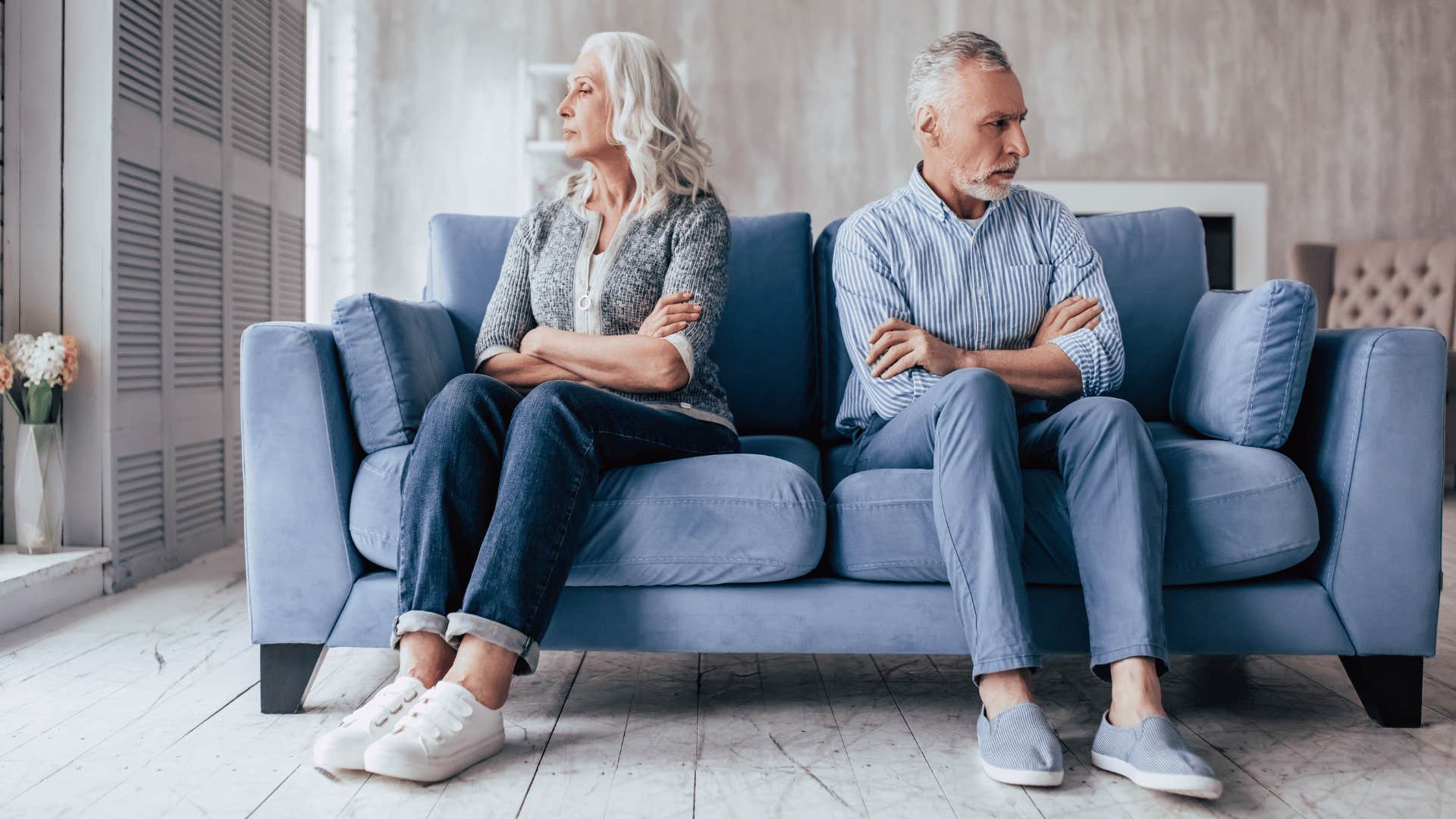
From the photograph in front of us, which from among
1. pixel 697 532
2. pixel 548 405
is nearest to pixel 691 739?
pixel 697 532

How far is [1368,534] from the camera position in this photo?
149cm

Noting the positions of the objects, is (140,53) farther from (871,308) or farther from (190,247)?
(871,308)

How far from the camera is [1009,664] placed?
1332mm

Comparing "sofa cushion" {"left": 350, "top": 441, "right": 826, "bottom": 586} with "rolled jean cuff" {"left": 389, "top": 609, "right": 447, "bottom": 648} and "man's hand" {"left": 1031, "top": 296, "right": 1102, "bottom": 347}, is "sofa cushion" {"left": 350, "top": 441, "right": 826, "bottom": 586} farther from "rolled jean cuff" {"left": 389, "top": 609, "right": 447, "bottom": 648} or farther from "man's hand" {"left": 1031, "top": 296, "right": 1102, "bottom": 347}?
"man's hand" {"left": 1031, "top": 296, "right": 1102, "bottom": 347}

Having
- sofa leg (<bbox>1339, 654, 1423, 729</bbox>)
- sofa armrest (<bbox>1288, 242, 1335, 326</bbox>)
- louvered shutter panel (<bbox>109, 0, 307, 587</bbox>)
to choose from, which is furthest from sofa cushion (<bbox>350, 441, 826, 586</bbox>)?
sofa armrest (<bbox>1288, 242, 1335, 326</bbox>)

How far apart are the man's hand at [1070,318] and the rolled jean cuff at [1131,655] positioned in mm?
562

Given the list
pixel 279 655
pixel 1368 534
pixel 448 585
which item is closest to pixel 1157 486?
pixel 1368 534

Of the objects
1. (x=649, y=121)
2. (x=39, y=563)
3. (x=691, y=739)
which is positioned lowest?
(x=691, y=739)

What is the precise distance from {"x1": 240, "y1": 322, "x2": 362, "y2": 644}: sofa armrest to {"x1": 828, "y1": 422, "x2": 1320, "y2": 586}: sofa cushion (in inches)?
28.8

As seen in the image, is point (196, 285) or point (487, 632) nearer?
point (487, 632)

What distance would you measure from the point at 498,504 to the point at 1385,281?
16.0 ft

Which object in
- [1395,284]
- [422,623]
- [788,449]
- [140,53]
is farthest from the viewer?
[1395,284]

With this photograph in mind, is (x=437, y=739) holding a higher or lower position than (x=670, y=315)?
lower

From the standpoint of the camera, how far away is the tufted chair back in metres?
4.71
